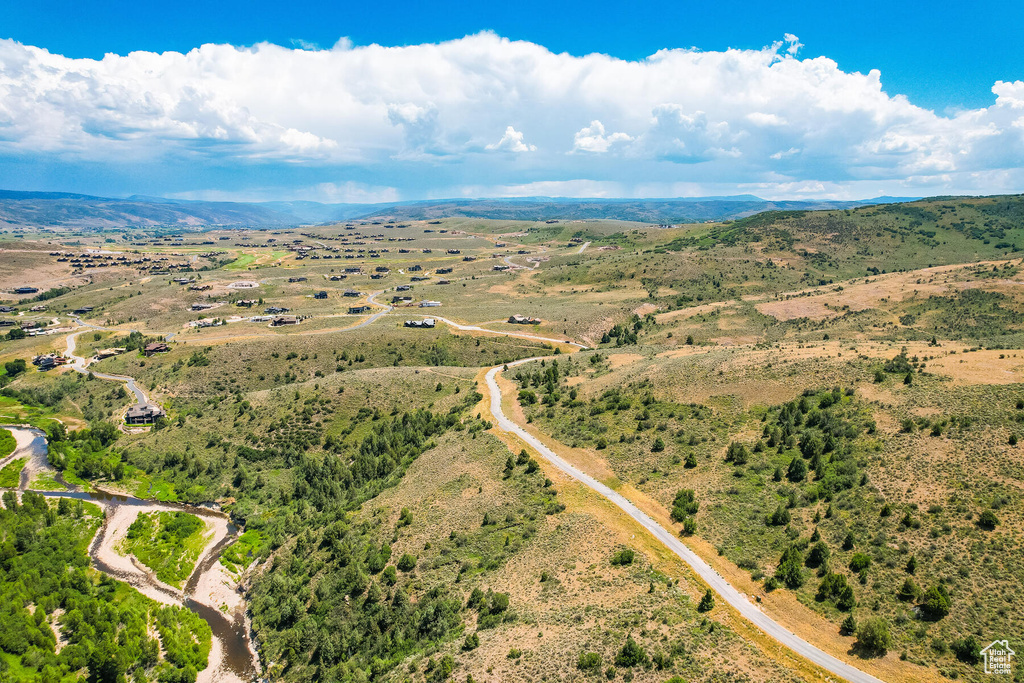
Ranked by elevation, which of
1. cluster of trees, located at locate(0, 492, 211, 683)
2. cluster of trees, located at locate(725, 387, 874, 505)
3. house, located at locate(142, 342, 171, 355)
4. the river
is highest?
cluster of trees, located at locate(725, 387, 874, 505)

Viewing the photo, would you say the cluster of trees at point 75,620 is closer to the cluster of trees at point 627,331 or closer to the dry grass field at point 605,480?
the dry grass field at point 605,480

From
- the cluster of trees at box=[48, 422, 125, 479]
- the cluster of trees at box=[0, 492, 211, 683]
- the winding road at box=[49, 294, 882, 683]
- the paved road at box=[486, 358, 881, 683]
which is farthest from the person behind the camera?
the cluster of trees at box=[48, 422, 125, 479]

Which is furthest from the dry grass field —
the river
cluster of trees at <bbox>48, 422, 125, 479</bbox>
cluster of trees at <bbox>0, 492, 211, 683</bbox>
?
cluster of trees at <bbox>0, 492, 211, 683</bbox>

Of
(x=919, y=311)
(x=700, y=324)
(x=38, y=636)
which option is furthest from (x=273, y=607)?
(x=919, y=311)

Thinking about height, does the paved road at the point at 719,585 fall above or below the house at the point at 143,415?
above

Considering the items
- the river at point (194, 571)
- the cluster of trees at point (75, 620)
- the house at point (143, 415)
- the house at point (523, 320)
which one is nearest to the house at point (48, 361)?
the river at point (194, 571)

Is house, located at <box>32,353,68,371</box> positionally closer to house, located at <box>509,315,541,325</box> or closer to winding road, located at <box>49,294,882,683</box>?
winding road, located at <box>49,294,882,683</box>

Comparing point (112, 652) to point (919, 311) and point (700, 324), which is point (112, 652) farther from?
point (919, 311)
